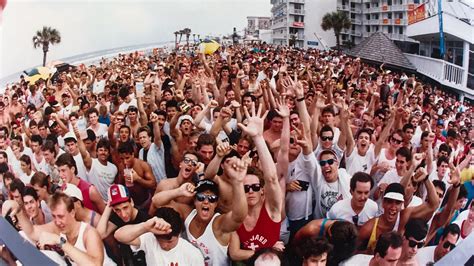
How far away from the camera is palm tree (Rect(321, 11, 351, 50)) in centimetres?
268

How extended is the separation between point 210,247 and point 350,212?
0.80 m

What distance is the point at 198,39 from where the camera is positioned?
10.7 ft

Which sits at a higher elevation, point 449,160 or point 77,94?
point 77,94

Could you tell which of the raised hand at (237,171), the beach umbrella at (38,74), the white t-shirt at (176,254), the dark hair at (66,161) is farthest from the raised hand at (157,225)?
the beach umbrella at (38,74)

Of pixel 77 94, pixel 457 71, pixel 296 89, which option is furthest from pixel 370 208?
pixel 77 94

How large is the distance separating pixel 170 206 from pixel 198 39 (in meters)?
1.54

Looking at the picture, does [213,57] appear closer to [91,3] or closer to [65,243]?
[91,3]

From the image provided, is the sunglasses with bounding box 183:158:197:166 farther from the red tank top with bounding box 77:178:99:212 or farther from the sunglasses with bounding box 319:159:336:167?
the sunglasses with bounding box 319:159:336:167

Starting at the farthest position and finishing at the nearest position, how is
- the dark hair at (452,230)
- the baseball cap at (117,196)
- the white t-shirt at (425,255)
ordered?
the dark hair at (452,230), the white t-shirt at (425,255), the baseball cap at (117,196)

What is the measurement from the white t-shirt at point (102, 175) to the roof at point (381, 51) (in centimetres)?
187

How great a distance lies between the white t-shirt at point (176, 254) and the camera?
2039 mm

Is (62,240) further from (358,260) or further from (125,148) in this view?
(358,260)

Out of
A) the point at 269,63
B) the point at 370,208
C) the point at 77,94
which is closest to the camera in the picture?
the point at 370,208

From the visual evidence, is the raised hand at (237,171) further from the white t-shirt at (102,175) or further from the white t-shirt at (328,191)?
the white t-shirt at (102,175)
